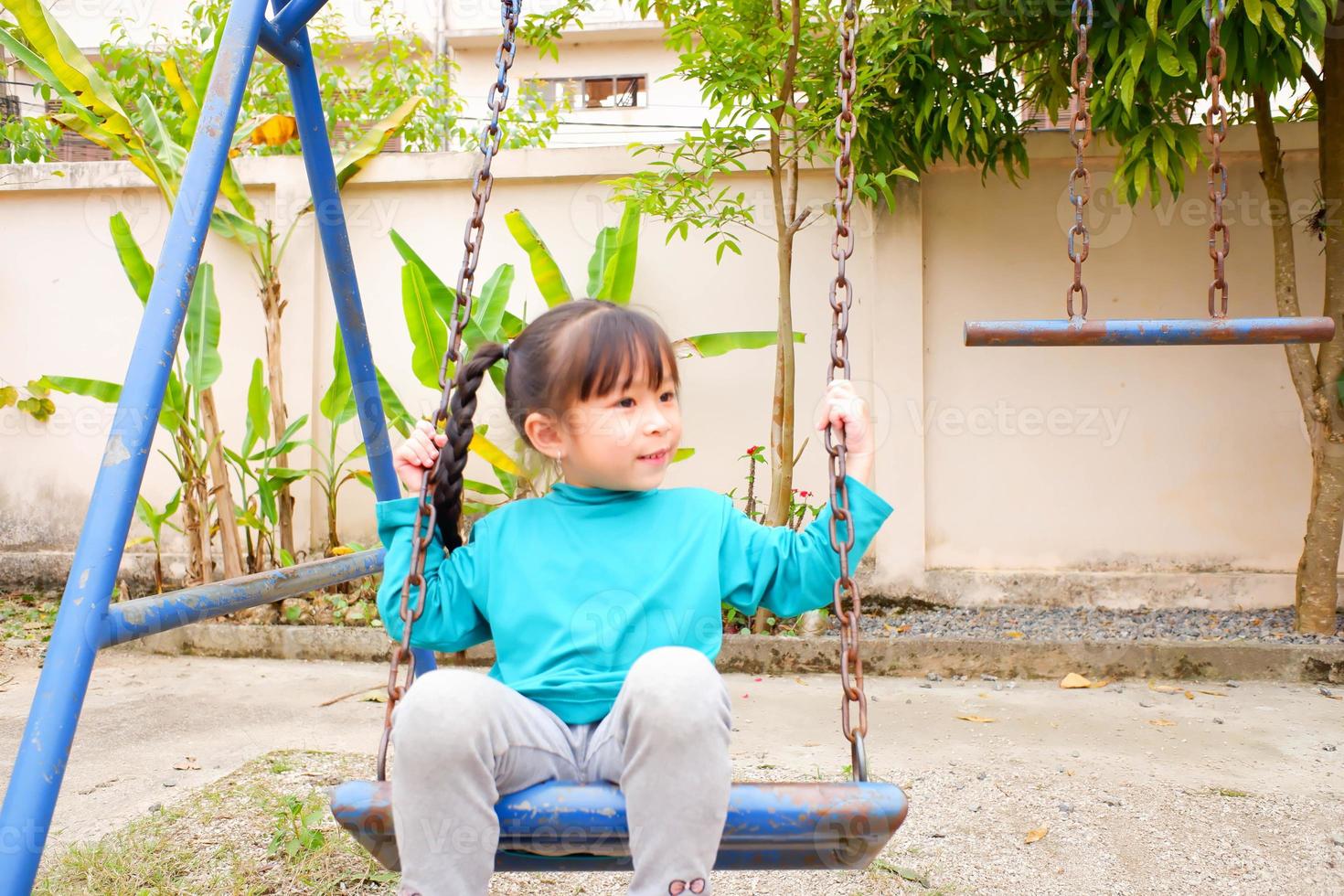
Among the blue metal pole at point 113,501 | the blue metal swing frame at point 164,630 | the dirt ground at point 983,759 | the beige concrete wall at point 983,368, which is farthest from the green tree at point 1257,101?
the blue metal swing frame at point 164,630

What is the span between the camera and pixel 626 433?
60.2 inches

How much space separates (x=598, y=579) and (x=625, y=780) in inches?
12.6

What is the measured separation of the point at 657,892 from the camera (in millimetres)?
1257

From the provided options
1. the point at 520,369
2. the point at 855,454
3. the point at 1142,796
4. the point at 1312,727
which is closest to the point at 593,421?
the point at 520,369

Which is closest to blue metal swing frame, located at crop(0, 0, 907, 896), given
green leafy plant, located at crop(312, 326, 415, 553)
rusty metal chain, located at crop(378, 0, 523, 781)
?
rusty metal chain, located at crop(378, 0, 523, 781)

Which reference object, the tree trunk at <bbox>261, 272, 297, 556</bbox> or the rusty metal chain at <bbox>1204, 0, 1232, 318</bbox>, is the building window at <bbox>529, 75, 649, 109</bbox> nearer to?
the tree trunk at <bbox>261, 272, 297, 556</bbox>

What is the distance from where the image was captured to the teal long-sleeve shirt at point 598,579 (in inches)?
58.3

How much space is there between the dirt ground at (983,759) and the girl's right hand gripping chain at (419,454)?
111cm

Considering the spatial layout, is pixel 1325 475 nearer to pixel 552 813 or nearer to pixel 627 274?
pixel 627 274

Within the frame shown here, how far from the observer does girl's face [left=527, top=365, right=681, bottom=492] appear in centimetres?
153

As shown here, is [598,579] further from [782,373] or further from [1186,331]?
[782,373]

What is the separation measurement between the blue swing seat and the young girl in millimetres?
50

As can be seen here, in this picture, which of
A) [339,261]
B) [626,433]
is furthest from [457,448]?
[339,261]

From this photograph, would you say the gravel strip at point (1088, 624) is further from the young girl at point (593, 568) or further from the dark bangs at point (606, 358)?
the dark bangs at point (606, 358)
